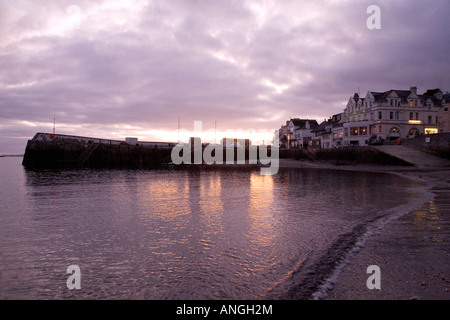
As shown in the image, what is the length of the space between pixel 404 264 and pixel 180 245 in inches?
299

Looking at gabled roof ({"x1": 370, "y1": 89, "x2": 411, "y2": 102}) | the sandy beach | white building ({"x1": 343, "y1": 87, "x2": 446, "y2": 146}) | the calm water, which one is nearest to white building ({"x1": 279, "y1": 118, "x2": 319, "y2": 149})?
white building ({"x1": 343, "y1": 87, "x2": 446, "y2": 146})

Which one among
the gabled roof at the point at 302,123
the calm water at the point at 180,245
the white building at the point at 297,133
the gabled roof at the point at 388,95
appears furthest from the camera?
the gabled roof at the point at 302,123

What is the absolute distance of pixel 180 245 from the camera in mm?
11062

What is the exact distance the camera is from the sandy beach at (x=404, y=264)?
23.0 ft

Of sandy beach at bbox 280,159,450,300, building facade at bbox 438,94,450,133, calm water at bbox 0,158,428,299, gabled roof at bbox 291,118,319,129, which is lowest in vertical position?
calm water at bbox 0,158,428,299

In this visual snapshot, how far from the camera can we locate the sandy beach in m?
7.00

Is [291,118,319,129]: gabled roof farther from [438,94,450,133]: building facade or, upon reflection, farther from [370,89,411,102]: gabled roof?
[438,94,450,133]: building facade

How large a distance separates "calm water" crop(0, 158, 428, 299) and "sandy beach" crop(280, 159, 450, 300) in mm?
651

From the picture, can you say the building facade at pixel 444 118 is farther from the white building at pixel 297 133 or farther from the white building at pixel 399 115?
the white building at pixel 297 133

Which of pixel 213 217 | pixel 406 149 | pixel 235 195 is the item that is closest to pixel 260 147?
pixel 406 149

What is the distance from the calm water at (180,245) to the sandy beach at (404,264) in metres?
0.65

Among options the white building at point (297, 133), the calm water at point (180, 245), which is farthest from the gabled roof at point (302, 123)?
the calm water at point (180, 245)

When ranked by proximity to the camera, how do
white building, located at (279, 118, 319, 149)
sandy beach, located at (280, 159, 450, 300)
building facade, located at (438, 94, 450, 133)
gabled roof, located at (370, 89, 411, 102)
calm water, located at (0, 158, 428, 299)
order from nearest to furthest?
1. sandy beach, located at (280, 159, 450, 300)
2. calm water, located at (0, 158, 428, 299)
3. gabled roof, located at (370, 89, 411, 102)
4. building facade, located at (438, 94, 450, 133)
5. white building, located at (279, 118, 319, 149)

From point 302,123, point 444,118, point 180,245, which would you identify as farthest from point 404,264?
point 302,123
